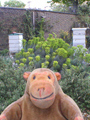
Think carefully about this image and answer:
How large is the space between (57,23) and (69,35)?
138 centimetres

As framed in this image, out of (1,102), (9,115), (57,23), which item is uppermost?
(57,23)

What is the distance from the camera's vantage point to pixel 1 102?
9.25ft

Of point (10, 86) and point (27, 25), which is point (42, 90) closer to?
point (10, 86)

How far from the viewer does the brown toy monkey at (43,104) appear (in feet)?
4.47

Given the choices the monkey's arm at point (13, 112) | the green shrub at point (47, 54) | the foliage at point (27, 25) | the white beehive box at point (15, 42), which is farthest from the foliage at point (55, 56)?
the foliage at point (27, 25)

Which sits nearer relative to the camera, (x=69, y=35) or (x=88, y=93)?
(x=88, y=93)

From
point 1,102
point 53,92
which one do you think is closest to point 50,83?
point 53,92

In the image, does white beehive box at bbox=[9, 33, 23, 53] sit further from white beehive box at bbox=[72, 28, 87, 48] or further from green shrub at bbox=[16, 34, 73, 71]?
white beehive box at bbox=[72, 28, 87, 48]

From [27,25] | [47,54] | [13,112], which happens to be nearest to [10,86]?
[13,112]

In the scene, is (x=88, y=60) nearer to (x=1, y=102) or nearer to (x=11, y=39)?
(x=1, y=102)

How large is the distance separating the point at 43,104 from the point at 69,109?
27 cm

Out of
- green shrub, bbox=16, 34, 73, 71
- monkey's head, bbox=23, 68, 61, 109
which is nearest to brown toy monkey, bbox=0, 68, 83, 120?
monkey's head, bbox=23, 68, 61, 109

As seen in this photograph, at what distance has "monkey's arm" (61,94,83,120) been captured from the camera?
1.42m

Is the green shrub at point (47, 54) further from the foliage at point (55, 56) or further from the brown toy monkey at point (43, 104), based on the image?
the brown toy monkey at point (43, 104)
